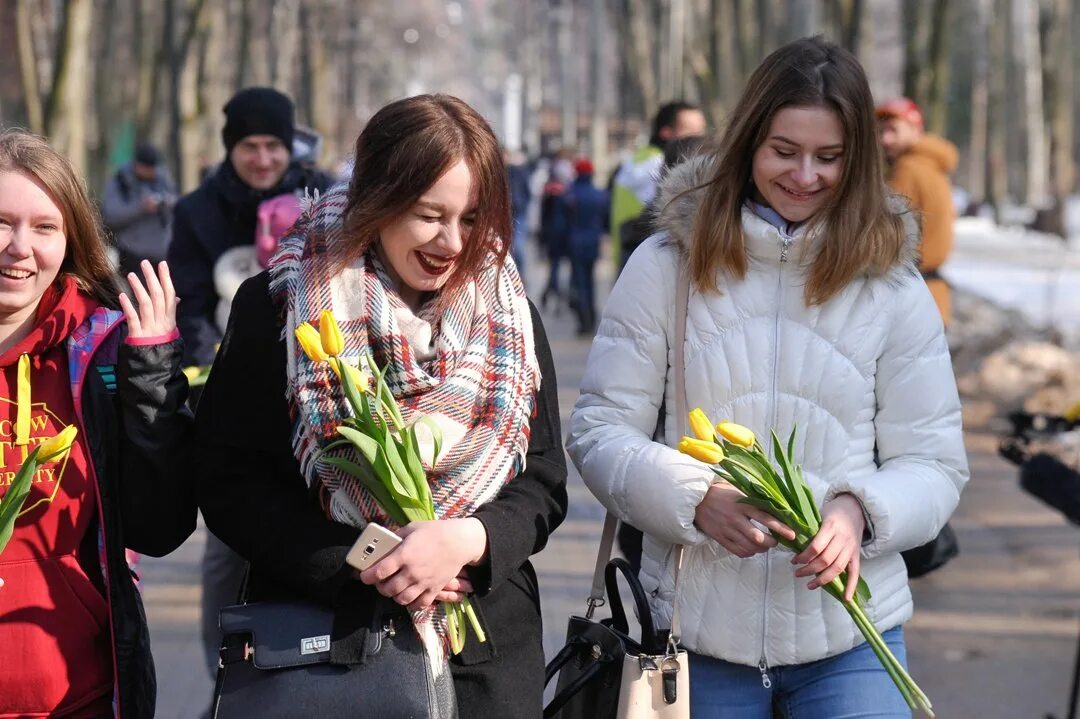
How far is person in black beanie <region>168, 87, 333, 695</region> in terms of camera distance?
5.18 metres

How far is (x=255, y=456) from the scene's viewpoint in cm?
303

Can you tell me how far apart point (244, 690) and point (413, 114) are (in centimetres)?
106

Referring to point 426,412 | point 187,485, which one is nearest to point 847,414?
point 426,412

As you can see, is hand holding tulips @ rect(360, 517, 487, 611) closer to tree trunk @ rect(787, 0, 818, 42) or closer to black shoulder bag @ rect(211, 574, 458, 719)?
black shoulder bag @ rect(211, 574, 458, 719)

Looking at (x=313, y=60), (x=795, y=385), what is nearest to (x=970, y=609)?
(x=795, y=385)

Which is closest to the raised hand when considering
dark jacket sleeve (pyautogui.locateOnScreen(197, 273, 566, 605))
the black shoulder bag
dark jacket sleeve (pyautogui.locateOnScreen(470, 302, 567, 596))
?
dark jacket sleeve (pyautogui.locateOnScreen(197, 273, 566, 605))

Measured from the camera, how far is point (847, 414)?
10.8ft

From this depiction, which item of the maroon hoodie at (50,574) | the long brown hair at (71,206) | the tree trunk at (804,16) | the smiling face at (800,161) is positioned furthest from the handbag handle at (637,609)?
the tree trunk at (804,16)

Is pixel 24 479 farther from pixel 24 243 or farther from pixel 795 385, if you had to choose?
pixel 795 385

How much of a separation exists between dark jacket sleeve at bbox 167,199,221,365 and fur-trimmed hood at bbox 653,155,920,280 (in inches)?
85.0

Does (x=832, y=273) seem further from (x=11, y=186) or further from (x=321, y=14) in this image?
(x=321, y=14)

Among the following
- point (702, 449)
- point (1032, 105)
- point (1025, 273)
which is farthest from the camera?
point (1032, 105)

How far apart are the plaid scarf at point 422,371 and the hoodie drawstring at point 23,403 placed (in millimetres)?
474

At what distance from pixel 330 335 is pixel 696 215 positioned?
93cm
